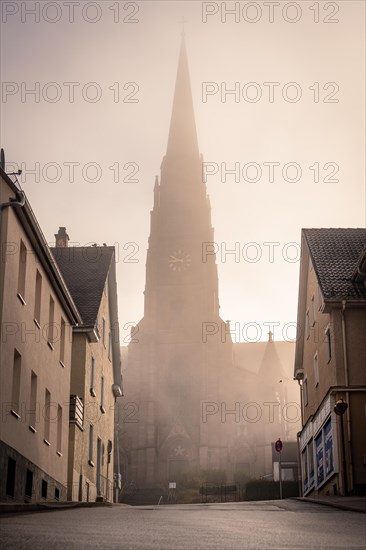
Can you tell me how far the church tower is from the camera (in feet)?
311

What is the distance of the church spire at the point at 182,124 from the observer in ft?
362

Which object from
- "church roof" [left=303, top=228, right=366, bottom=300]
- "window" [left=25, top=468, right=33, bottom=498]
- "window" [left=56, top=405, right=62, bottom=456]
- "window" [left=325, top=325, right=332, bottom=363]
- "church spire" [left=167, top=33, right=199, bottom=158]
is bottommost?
"window" [left=25, top=468, right=33, bottom=498]

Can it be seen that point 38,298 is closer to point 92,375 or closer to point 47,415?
point 47,415

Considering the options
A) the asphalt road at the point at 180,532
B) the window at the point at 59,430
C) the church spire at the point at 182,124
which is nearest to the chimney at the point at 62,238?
the window at the point at 59,430

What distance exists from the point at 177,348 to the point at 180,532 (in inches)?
3455

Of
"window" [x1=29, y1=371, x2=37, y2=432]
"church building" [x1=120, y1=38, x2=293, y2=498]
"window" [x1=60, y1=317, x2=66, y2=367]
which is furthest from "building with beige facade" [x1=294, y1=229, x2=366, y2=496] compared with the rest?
"church building" [x1=120, y1=38, x2=293, y2=498]

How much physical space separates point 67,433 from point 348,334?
9638 millimetres

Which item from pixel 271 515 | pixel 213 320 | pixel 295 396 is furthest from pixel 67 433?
Answer: pixel 295 396

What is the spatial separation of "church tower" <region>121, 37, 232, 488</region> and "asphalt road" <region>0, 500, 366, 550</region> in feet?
257

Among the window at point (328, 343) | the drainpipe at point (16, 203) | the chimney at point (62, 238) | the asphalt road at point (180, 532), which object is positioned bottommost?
the asphalt road at point (180, 532)

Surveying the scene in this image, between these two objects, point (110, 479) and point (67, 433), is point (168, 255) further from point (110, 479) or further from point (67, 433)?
point (67, 433)

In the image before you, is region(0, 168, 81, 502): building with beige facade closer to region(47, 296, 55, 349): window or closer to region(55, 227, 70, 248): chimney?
region(47, 296, 55, 349): window

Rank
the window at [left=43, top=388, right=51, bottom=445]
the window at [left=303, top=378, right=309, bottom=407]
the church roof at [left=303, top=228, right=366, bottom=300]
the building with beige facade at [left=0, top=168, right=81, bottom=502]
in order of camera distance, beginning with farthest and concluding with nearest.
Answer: the window at [left=303, top=378, right=309, bottom=407], the church roof at [left=303, top=228, right=366, bottom=300], the window at [left=43, top=388, right=51, bottom=445], the building with beige facade at [left=0, top=168, right=81, bottom=502]

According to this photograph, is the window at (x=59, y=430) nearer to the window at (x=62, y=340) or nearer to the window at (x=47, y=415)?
the window at (x=62, y=340)
